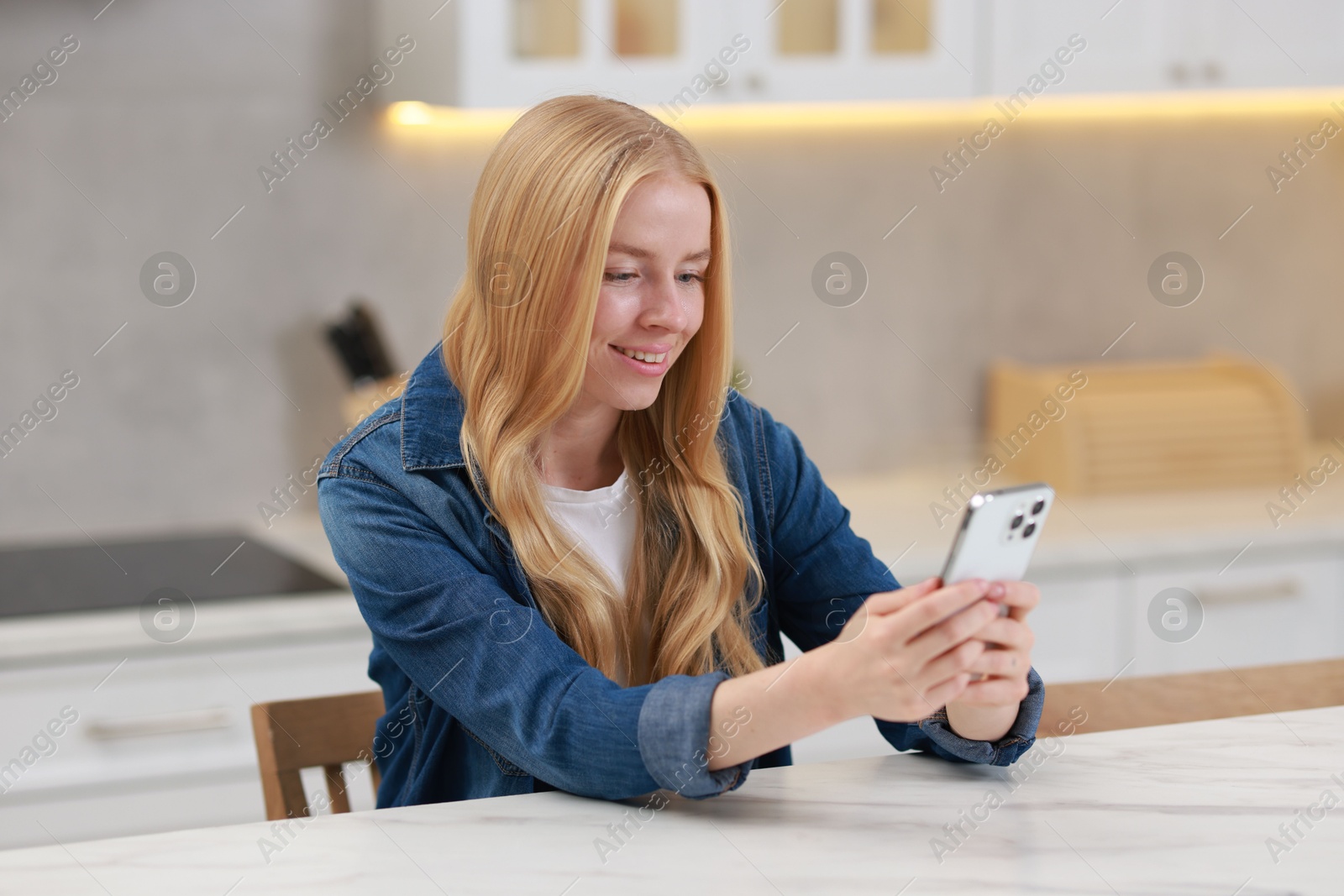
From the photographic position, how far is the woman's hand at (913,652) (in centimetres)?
83

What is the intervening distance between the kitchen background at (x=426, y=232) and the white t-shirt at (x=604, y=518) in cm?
66

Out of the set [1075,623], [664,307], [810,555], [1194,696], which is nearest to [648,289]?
[664,307]

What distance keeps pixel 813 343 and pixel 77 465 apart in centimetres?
136

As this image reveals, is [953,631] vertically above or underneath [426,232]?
underneath

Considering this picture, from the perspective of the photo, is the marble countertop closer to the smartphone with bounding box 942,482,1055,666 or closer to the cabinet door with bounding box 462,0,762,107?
the cabinet door with bounding box 462,0,762,107

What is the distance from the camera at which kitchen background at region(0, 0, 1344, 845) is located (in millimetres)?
2094

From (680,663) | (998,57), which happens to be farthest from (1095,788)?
(998,57)

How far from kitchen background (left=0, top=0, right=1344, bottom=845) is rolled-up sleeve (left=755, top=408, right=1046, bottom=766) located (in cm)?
72

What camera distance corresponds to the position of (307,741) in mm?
1163

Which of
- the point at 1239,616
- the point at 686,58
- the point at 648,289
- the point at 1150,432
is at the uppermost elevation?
the point at 686,58

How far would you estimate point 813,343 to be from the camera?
2.62 m

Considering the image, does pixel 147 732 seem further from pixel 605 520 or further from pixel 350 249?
pixel 350 249

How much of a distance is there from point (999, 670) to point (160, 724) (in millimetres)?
1238

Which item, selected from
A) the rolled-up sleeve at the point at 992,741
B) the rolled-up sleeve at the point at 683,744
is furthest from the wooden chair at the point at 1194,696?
the rolled-up sleeve at the point at 683,744
